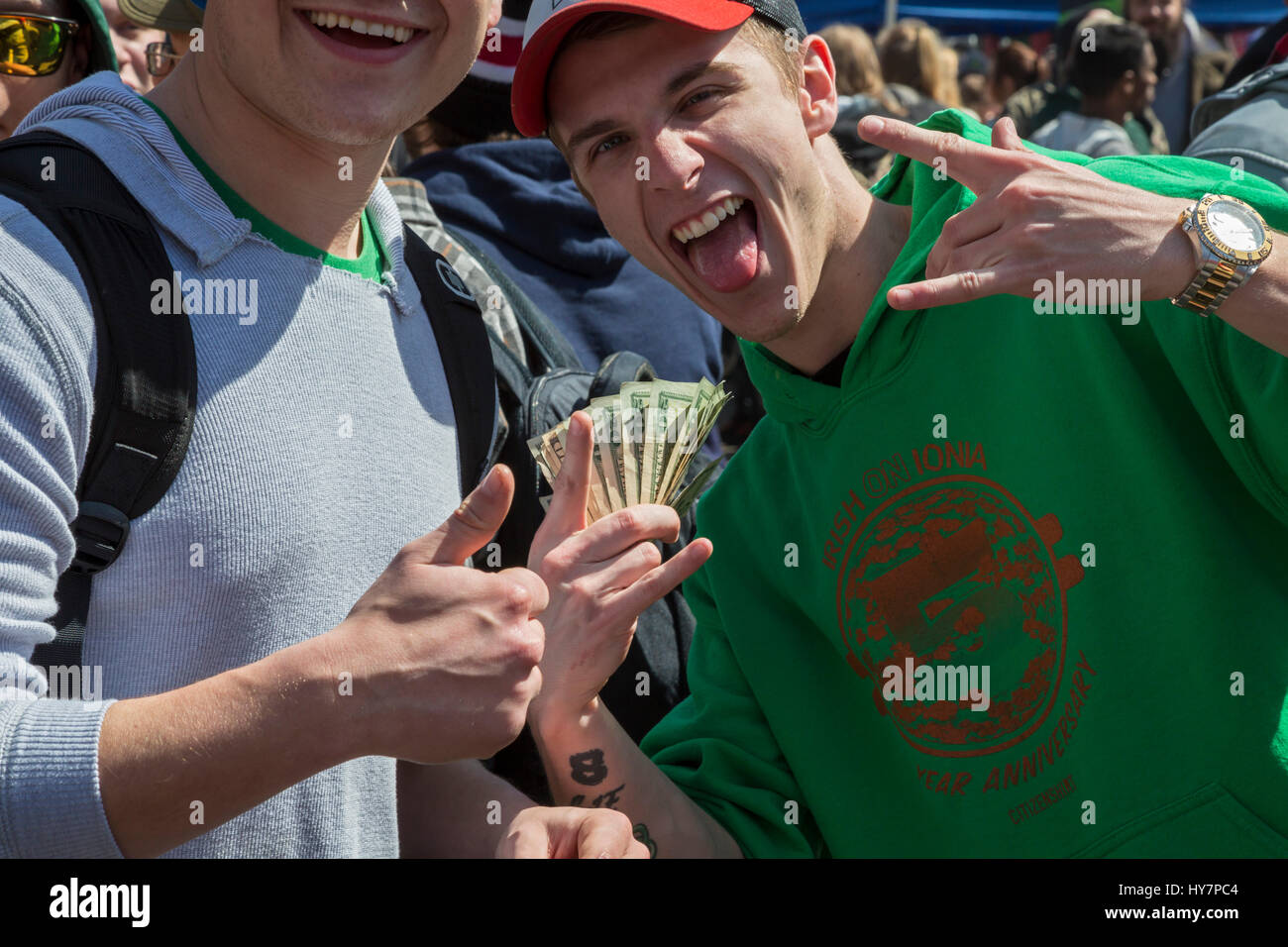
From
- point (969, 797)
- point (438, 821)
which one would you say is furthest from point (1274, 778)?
point (438, 821)

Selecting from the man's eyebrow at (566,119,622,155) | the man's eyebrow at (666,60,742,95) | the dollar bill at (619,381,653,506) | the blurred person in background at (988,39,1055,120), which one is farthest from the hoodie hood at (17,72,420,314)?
the blurred person in background at (988,39,1055,120)

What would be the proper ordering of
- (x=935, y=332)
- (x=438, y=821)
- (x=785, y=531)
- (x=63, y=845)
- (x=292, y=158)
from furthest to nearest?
1. (x=785, y=531)
2. (x=935, y=332)
3. (x=438, y=821)
4. (x=292, y=158)
5. (x=63, y=845)

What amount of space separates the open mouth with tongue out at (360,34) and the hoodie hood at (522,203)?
116 centimetres

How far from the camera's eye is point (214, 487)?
6.16 ft

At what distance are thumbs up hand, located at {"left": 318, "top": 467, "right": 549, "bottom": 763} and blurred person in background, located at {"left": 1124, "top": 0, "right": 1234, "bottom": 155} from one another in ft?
25.4

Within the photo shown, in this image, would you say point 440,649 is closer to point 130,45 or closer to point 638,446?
point 638,446

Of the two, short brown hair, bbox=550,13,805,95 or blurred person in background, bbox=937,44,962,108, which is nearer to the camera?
short brown hair, bbox=550,13,805,95

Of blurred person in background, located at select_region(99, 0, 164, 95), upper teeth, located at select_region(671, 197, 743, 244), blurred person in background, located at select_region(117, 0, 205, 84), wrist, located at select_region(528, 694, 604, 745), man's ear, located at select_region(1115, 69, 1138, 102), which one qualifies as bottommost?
wrist, located at select_region(528, 694, 604, 745)

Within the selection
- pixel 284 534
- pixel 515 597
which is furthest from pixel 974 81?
pixel 515 597

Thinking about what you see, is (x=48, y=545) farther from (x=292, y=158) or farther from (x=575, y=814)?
(x=575, y=814)

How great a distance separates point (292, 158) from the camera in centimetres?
214

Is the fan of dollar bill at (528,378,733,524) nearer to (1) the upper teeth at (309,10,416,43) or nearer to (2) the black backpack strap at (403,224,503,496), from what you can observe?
(2) the black backpack strap at (403,224,503,496)

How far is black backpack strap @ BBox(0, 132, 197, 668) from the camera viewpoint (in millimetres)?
1764

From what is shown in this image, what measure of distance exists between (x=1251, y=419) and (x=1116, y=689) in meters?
0.53
